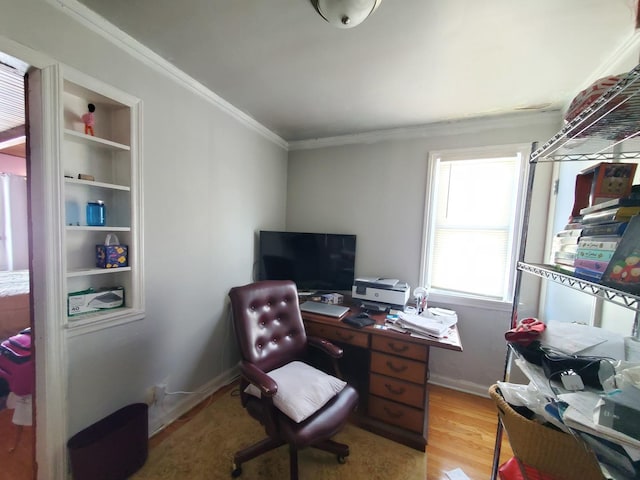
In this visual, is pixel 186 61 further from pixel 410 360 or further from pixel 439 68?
pixel 410 360

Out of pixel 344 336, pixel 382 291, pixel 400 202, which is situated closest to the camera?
pixel 344 336

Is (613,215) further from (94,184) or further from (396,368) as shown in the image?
(94,184)

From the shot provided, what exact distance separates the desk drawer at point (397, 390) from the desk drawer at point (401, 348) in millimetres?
193

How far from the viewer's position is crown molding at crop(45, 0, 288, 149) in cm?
112

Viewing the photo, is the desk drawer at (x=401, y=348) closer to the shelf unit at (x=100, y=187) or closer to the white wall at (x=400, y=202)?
the white wall at (x=400, y=202)

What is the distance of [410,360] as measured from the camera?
1.61 meters

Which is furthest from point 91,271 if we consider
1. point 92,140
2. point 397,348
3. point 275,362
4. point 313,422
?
point 397,348

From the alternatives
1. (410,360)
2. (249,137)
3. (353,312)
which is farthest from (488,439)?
(249,137)

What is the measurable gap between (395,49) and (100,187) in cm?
182

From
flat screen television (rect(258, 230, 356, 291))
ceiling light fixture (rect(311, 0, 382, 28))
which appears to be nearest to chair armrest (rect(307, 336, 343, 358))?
flat screen television (rect(258, 230, 356, 291))

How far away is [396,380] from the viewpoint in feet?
5.42

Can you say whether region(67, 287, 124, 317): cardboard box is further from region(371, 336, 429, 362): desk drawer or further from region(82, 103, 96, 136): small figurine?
region(371, 336, 429, 362): desk drawer

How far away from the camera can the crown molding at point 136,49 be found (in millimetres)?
1115

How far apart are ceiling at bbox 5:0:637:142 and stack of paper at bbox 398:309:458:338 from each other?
5.36 ft
